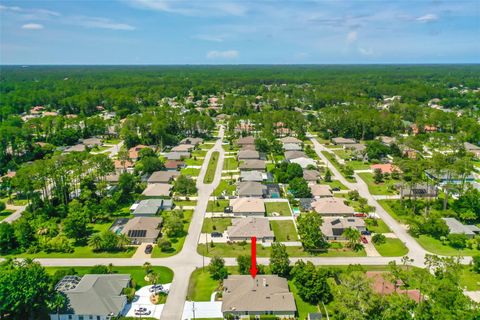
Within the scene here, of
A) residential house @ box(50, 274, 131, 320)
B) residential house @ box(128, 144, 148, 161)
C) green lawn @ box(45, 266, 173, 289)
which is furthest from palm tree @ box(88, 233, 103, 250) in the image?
residential house @ box(128, 144, 148, 161)

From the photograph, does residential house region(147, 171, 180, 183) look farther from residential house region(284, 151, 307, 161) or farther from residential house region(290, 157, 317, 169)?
residential house region(290, 157, 317, 169)

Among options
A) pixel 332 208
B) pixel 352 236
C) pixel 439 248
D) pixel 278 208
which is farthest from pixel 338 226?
pixel 439 248

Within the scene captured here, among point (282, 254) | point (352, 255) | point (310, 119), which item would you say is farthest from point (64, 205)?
point (310, 119)

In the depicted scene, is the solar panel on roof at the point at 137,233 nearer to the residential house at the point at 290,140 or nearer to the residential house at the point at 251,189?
the residential house at the point at 251,189

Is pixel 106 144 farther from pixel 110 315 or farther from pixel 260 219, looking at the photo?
pixel 110 315

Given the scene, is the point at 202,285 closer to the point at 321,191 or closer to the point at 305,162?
the point at 321,191

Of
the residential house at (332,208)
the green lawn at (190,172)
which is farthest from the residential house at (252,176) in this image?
the residential house at (332,208)
